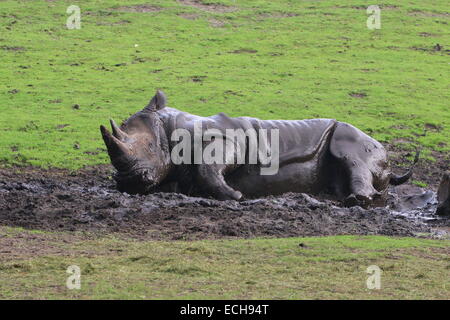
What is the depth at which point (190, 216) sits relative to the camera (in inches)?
→ 463

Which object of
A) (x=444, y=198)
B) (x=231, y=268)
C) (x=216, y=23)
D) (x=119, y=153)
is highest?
(x=216, y=23)

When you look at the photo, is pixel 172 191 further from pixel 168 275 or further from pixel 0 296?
pixel 0 296

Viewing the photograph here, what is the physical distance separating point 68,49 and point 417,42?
36.4 feet

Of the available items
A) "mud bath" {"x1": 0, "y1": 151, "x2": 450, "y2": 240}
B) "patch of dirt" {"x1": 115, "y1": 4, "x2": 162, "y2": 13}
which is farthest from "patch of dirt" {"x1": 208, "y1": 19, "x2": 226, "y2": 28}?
"mud bath" {"x1": 0, "y1": 151, "x2": 450, "y2": 240}

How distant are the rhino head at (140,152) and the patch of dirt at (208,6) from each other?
62.8ft

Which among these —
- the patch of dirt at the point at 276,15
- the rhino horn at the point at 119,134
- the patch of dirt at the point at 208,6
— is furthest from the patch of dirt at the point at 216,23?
the rhino horn at the point at 119,134

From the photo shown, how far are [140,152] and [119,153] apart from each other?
0.46 m

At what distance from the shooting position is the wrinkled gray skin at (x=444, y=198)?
12.9 metres

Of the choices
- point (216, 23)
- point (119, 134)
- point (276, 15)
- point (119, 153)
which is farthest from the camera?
point (276, 15)

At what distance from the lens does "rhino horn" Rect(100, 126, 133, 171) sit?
40.1 ft

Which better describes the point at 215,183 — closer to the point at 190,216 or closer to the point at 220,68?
the point at 190,216

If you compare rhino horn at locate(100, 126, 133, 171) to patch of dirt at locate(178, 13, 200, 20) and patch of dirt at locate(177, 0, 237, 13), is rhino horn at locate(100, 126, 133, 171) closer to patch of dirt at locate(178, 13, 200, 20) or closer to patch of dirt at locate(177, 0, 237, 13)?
patch of dirt at locate(178, 13, 200, 20)

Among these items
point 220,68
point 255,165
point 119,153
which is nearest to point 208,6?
point 220,68

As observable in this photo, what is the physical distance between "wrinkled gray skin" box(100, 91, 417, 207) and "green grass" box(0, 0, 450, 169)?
315cm
